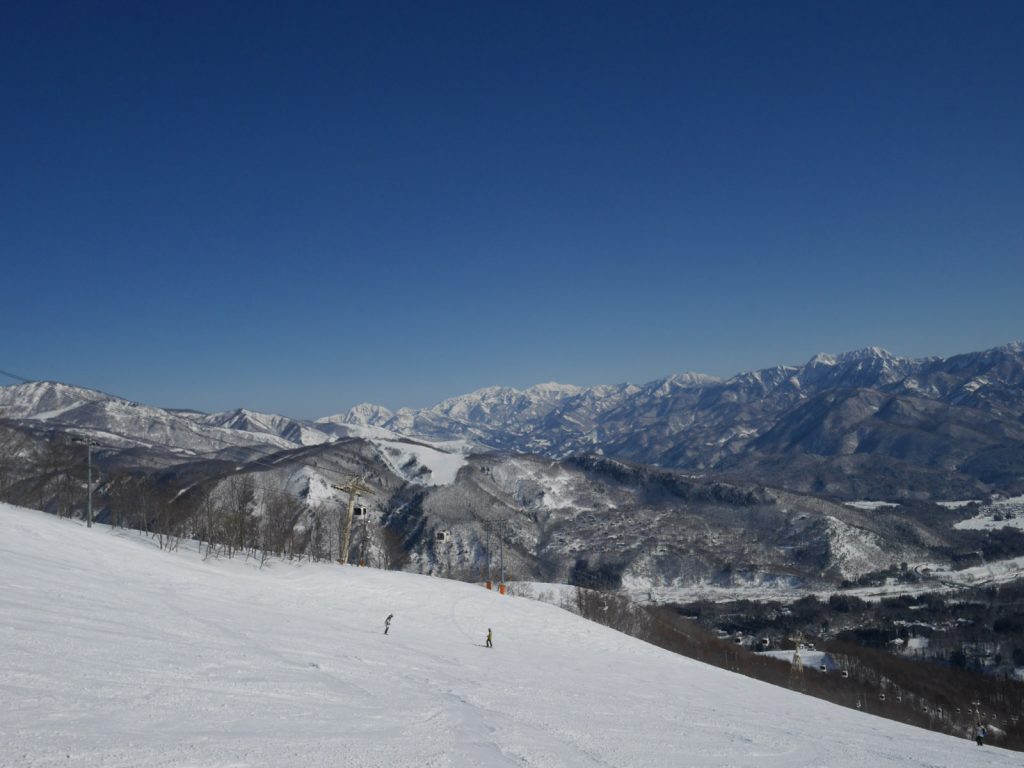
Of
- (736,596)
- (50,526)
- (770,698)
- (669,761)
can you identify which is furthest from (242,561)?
(736,596)

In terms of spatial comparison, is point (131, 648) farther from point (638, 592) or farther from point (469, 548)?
point (638, 592)

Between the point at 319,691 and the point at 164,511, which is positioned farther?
the point at 164,511

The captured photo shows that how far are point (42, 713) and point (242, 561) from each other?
4291 cm

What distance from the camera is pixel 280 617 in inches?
1122

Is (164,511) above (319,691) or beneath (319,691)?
above

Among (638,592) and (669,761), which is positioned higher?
(669,761)

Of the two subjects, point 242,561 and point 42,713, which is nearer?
point 42,713

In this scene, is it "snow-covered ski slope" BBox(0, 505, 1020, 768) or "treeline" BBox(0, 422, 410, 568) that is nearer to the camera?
"snow-covered ski slope" BBox(0, 505, 1020, 768)

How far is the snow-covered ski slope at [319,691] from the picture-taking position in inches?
438

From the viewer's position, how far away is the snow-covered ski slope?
11.1 m

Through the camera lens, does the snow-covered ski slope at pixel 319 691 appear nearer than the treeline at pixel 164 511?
Yes

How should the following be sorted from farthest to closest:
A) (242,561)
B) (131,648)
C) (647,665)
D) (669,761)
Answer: (242,561) < (647,665) < (131,648) < (669,761)

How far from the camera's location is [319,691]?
53.0 ft

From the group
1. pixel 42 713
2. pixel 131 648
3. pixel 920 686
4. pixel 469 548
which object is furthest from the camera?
pixel 469 548
